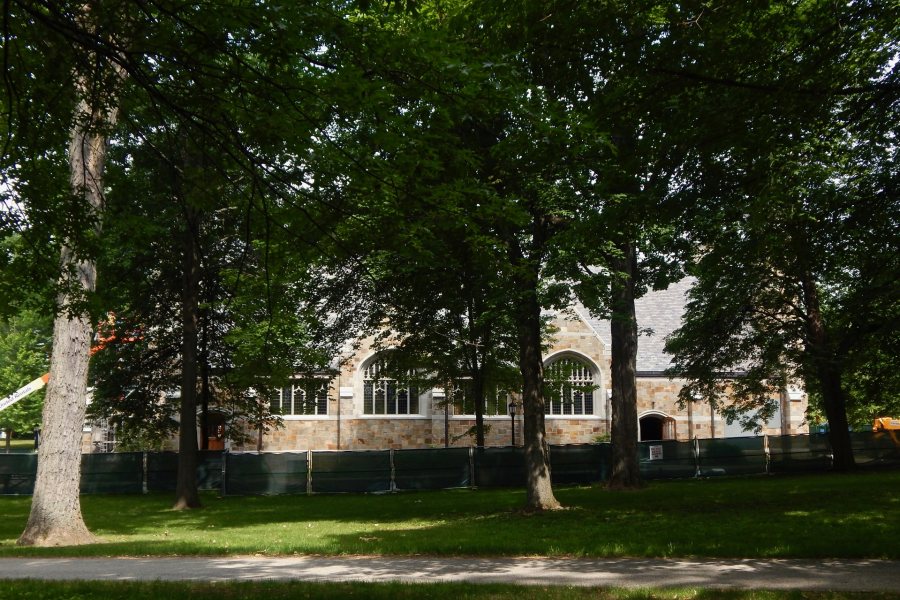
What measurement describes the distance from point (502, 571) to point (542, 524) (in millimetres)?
4904

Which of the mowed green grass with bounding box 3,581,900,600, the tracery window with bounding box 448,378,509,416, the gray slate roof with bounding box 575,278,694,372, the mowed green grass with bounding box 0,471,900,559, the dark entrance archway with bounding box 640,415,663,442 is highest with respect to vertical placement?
the gray slate roof with bounding box 575,278,694,372

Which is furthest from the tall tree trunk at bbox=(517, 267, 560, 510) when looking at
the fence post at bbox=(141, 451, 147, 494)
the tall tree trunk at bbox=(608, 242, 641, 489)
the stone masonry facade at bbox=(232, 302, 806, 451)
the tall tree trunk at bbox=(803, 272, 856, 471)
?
the stone masonry facade at bbox=(232, 302, 806, 451)

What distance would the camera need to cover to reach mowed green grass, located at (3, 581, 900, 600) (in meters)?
7.97

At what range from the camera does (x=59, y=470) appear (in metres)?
14.5

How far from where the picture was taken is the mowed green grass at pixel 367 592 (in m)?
7.97

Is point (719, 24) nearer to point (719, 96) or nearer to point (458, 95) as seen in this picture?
point (719, 96)

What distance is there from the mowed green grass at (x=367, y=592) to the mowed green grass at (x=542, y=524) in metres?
2.86

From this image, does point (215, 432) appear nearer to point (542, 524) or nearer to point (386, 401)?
point (386, 401)

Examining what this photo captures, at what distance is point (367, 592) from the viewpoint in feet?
27.9

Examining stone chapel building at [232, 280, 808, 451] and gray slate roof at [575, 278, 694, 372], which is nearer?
stone chapel building at [232, 280, 808, 451]

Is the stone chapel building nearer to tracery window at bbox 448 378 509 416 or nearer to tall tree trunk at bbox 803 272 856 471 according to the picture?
tracery window at bbox 448 378 509 416

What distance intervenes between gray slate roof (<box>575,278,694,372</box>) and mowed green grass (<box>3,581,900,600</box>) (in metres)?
32.8

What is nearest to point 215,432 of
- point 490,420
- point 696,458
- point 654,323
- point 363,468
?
point 490,420

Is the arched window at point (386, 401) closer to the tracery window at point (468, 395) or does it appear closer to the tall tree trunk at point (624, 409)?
the tracery window at point (468, 395)
